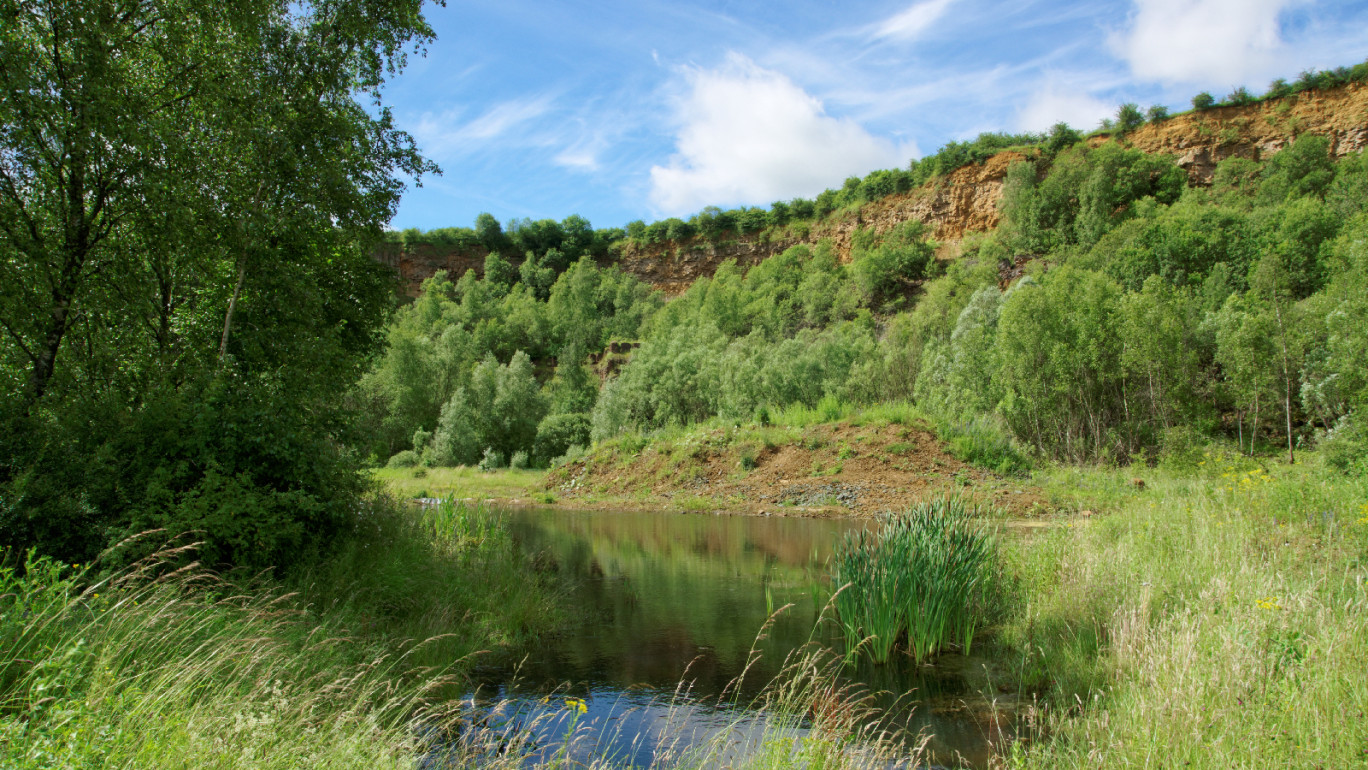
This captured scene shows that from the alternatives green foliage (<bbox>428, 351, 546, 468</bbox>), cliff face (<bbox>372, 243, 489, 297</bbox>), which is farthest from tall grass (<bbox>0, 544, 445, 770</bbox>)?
cliff face (<bbox>372, 243, 489, 297</bbox>)

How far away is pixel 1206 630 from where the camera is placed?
6.18 m

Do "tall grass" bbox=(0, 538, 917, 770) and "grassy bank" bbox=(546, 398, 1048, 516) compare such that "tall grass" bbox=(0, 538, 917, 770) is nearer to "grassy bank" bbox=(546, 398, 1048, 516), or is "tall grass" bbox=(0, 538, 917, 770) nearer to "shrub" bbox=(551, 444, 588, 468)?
"grassy bank" bbox=(546, 398, 1048, 516)

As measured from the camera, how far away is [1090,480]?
22812mm

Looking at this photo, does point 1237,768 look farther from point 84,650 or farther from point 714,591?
point 714,591

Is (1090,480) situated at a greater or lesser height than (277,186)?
lesser

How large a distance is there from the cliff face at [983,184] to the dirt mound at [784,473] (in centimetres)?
1673

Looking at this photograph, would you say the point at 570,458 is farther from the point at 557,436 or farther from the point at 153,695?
the point at 153,695

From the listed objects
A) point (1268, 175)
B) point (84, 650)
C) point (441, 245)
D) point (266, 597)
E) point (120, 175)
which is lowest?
point (266, 597)

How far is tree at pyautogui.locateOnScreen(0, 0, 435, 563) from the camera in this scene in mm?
7363

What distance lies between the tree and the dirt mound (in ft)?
62.1

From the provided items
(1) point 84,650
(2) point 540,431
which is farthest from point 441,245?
(1) point 84,650

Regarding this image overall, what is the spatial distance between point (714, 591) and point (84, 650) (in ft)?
33.3

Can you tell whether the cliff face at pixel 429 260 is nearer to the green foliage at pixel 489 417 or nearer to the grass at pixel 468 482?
the green foliage at pixel 489 417

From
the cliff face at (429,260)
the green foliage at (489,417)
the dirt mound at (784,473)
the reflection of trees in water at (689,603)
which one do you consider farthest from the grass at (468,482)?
the cliff face at (429,260)
